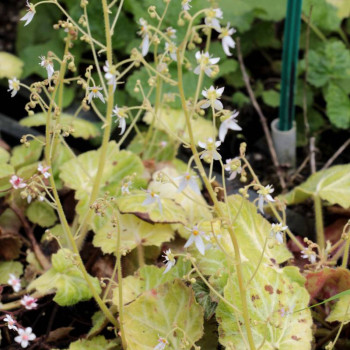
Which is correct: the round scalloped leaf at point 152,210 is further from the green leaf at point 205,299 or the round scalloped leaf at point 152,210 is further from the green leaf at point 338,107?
the green leaf at point 338,107

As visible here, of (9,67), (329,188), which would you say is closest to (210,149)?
(329,188)

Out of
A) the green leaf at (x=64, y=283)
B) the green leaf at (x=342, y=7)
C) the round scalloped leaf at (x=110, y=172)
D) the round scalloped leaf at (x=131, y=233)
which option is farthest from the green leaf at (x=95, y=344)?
the green leaf at (x=342, y=7)

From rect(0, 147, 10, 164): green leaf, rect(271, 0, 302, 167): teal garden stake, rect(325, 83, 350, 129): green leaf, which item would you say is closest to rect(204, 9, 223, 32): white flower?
rect(271, 0, 302, 167): teal garden stake

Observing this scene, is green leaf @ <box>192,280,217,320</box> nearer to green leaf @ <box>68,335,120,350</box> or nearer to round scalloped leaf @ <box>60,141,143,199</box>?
green leaf @ <box>68,335,120,350</box>

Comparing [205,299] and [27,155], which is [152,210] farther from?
[27,155]

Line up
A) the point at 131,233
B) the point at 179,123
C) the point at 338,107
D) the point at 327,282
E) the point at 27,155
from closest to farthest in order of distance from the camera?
the point at 327,282, the point at 131,233, the point at 27,155, the point at 179,123, the point at 338,107

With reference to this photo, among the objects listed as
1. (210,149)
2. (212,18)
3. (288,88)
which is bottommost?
(288,88)

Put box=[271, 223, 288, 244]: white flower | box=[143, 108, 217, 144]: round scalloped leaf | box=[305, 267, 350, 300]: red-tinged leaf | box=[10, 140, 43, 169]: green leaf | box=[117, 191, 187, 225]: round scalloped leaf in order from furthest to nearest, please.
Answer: box=[143, 108, 217, 144]: round scalloped leaf
box=[10, 140, 43, 169]: green leaf
box=[117, 191, 187, 225]: round scalloped leaf
box=[305, 267, 350, 300]: red-tinged leaf
box=[271, 223, 288, 244]: white flower

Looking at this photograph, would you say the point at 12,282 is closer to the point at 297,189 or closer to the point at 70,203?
the point at 70,203
